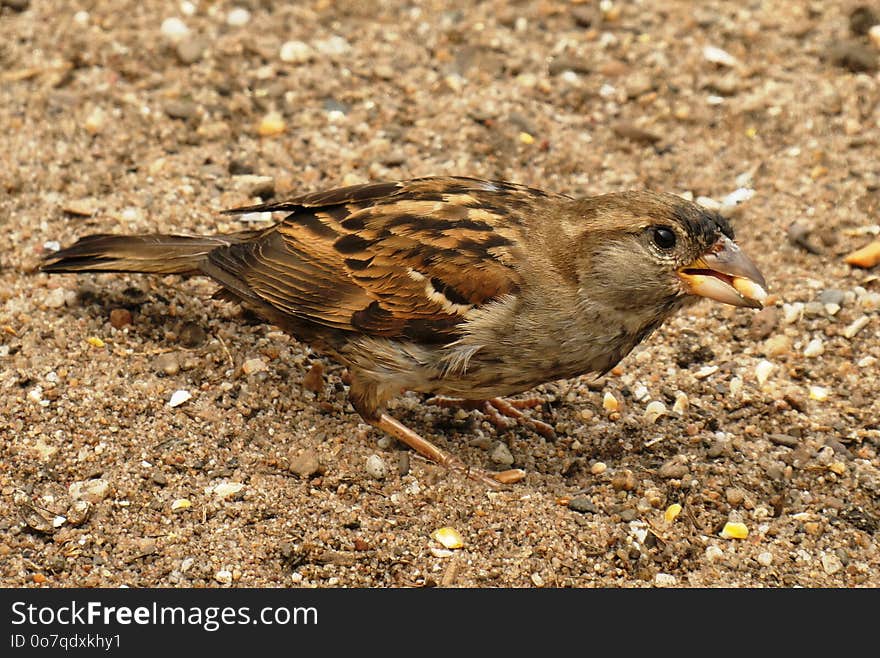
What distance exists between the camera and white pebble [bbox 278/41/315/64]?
7.59 m

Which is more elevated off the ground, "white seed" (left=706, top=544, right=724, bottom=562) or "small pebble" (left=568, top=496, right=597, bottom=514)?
"white seed" (left=706, top=544, right=724, bottom=562)

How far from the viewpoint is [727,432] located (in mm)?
5637

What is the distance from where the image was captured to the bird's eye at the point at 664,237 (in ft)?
16.0

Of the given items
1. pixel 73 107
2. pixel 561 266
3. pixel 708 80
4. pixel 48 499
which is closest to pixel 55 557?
pixel 48 499

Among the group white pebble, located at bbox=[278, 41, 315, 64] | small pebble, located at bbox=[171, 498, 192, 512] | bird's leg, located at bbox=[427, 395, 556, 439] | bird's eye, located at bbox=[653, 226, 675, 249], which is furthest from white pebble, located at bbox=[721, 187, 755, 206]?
small pebble, located at bbox=[171, 498, 192, 512]

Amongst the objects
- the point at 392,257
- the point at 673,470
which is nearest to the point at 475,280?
the point at 392,257

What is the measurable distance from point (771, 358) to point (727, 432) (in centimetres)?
56

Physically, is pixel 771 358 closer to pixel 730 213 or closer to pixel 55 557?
→ pixel 730 213

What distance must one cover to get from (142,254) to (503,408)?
179 cm

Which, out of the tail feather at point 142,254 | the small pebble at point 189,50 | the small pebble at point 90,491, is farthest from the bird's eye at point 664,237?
the small pebble at point 189,50

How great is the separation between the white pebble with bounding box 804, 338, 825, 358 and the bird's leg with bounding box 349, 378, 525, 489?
1584 mm

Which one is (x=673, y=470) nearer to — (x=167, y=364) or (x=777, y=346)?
(x=777, y=346)

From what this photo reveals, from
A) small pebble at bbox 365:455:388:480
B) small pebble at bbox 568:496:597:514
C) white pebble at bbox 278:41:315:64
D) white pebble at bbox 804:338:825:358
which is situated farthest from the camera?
white pebble at bbox 278:41:315:64

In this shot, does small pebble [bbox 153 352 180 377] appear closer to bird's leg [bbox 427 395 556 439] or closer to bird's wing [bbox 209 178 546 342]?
bird's wing [bbox 209 178 546 342]
